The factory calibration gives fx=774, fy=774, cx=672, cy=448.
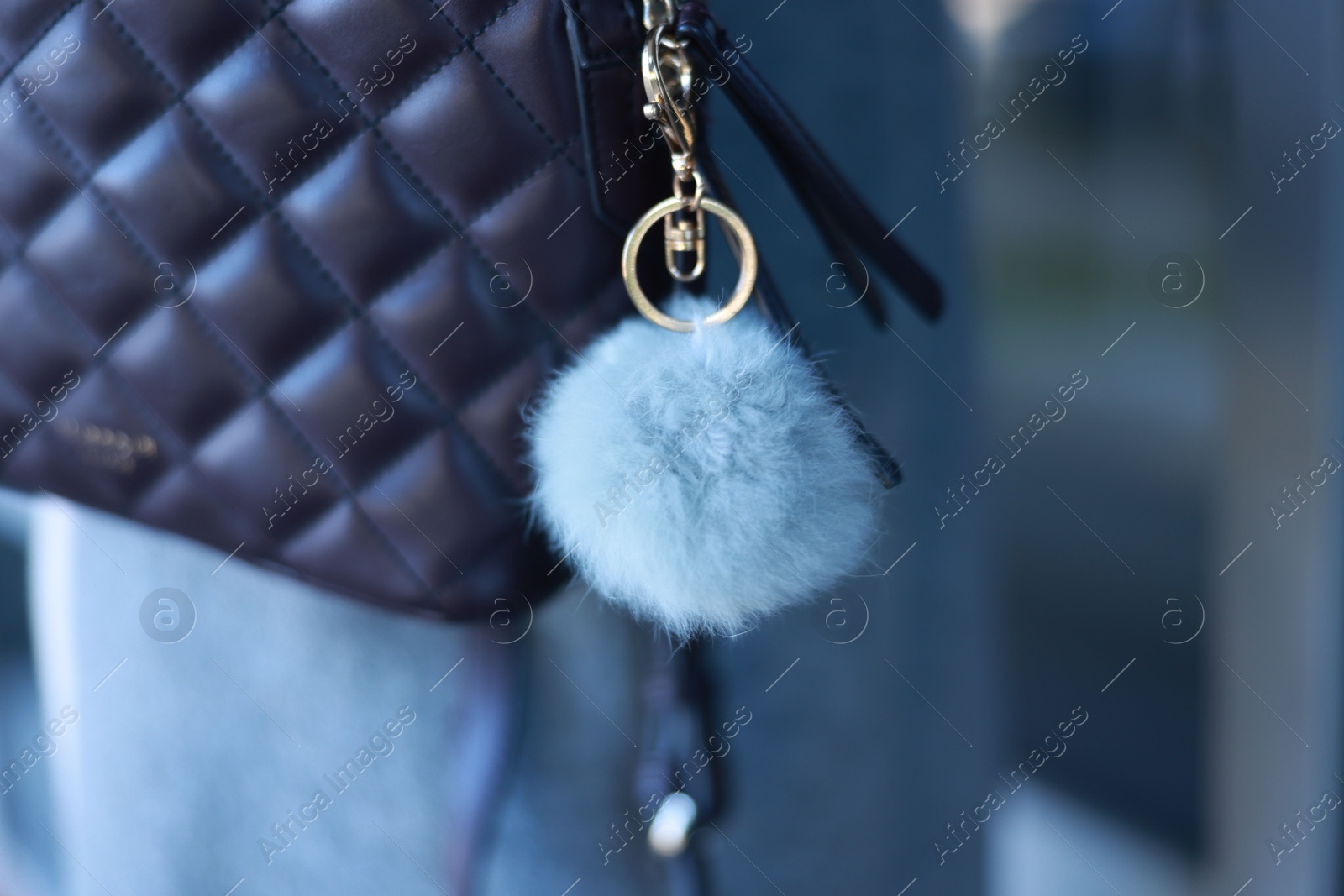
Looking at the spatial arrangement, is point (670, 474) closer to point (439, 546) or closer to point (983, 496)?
point (439, 546)

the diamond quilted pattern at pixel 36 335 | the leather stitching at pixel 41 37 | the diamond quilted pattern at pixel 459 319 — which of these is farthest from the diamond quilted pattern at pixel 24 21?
the diamond quilted pattern at pixel 459 319

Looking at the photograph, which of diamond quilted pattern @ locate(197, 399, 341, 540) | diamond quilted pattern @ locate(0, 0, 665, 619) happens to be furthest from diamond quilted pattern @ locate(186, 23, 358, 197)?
diamond quilted pattern @ locate(197, 399, 341, 540)

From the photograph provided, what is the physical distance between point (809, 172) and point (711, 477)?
0.41 feet

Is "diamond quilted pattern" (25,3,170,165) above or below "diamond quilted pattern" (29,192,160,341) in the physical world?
above

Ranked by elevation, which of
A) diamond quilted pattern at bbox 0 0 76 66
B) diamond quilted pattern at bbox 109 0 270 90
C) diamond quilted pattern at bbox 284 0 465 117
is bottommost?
diamond quilted pattern at bbox 284 0 465 117

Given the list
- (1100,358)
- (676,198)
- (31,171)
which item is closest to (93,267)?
(31,171)

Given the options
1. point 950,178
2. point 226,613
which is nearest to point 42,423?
point 226,613

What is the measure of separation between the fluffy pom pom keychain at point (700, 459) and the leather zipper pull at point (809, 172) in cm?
2

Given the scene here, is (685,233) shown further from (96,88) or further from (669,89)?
(96,88)

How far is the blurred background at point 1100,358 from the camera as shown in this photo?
406 mm

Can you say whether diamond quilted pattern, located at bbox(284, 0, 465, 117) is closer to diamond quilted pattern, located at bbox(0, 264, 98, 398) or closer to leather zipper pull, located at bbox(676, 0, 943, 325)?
leather zipper pull, located at bbox(676, 0, 943, 325)

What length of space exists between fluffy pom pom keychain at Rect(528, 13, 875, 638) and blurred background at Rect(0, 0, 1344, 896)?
3.3 inches

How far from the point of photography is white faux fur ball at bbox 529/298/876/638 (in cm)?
27

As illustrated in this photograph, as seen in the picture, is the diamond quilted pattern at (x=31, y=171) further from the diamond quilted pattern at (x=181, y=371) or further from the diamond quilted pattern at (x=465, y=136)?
the diamond quilted pattern at (x=465, y=136)
